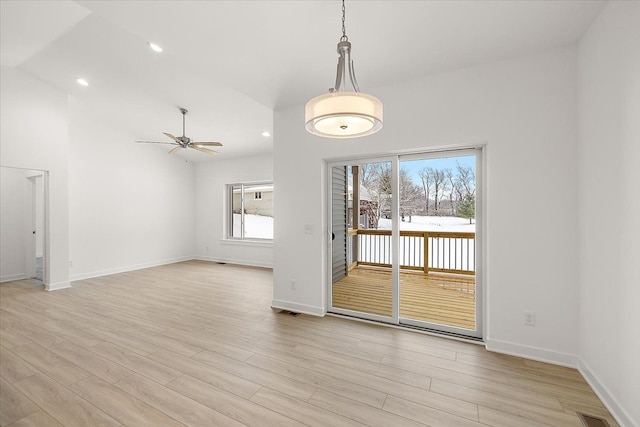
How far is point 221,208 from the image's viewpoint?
7.34 m

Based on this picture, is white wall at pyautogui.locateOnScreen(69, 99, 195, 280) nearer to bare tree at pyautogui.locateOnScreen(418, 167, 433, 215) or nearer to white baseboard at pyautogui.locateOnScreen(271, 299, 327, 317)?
white baseboard at pyautogui.locateOnScreen(271, 299, 327, 317)

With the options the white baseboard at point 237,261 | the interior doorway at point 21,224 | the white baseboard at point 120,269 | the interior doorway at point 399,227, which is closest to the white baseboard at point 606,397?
the interior doorway at point 399,227

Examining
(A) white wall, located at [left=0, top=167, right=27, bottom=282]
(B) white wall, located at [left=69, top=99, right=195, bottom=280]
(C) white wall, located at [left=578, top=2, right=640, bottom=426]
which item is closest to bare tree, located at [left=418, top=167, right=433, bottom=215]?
(C) white wall, located at [left=578, top=2, right=640, bottom=426]

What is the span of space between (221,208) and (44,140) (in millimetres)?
3582

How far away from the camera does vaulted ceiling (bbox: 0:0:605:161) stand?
1.99 m

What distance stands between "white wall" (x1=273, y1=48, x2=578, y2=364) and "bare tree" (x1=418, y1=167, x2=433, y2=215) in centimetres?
33

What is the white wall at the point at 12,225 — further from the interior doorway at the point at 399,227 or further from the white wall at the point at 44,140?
the interior doorway at the point at 399,227

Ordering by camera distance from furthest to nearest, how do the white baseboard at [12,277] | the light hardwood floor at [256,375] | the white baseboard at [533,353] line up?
1. the white baseboard at [12,277]
2. the white baseboard at [533,353]
3. the light hardwood floor at [256,375]

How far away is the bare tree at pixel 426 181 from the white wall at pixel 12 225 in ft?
24.6

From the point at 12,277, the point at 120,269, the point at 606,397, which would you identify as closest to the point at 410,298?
the point at 606,397

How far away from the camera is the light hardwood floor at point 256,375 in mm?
1746

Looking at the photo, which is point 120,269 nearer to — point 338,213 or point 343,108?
point 338,213

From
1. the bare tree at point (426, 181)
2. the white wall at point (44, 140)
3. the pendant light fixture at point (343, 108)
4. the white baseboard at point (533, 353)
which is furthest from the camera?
the white wall at point (44, 140)

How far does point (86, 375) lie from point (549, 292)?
13.0ft
